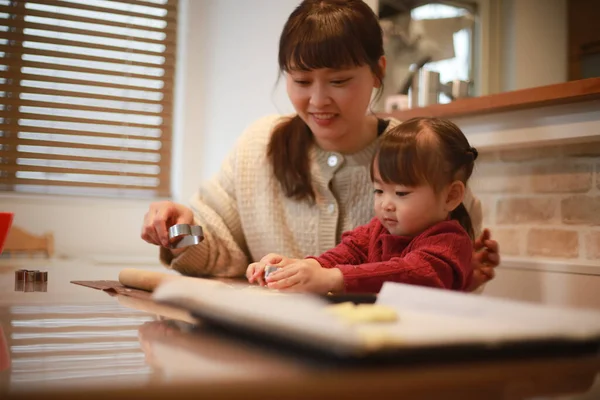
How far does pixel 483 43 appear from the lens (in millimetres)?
2242

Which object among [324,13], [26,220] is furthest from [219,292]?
[26,220]

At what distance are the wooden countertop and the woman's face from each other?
15.9 inches

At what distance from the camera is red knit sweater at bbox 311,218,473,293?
0.91m

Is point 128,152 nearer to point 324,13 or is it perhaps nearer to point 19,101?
point 19,101

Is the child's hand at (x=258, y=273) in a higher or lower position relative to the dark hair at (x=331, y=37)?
lower

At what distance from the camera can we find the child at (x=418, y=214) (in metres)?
0.93

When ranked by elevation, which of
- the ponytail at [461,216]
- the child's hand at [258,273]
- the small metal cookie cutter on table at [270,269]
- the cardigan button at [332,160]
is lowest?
the child's hand at [258,273]

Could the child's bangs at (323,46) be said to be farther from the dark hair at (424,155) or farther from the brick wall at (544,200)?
the brick wall at (544,200)

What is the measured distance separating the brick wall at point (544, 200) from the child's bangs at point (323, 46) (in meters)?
0.76

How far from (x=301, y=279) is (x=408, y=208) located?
29cm

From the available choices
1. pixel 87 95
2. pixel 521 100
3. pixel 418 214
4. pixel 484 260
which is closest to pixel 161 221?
pixel 418 214

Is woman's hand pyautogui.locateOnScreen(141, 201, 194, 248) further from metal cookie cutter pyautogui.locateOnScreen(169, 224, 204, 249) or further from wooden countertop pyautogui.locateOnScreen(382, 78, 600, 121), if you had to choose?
wooden countertop pyautogui.locateOnScreen(382, 78, 600, 121)

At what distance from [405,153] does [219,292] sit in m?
0.63

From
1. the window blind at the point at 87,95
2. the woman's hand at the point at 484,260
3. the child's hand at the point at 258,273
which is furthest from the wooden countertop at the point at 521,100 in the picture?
the window blind at the point at 87,95
